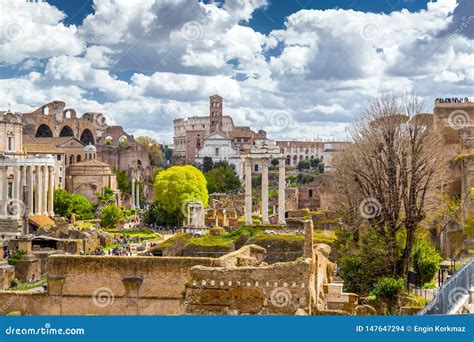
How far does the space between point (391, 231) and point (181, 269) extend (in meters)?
4.82

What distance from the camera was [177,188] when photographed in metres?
43.3

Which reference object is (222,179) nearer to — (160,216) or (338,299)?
(160,216)

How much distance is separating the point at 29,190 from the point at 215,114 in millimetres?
11955

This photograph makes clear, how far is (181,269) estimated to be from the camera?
17391 millimetres

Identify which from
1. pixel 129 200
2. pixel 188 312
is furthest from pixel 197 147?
pixel 188 312

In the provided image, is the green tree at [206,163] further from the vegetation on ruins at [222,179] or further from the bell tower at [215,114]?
the bell tower at [215,114]

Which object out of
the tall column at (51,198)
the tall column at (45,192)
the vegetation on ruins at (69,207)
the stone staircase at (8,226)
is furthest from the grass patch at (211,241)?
the vegetation on ruins at (69,207)

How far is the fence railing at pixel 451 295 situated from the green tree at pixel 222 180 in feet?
137

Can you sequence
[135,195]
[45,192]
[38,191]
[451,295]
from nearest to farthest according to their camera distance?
[451,295]
[38,191]
[45,192]
[135,195]

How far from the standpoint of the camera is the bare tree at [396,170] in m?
16.8

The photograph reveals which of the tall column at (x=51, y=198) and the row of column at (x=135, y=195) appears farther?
the row of column at (x=135, y=195)

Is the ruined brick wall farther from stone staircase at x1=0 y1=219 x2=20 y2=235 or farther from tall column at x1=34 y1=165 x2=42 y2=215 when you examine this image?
tall column at x1=34 y1=165 x2=42 y2=215

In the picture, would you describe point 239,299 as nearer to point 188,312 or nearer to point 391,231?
point 188,312

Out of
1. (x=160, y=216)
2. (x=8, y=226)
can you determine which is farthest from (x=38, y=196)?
(x=160, y=216)
